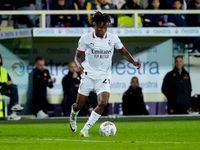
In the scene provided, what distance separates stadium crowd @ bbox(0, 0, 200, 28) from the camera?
59.4 feet

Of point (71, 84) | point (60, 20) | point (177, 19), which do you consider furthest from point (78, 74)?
point (177, 19)

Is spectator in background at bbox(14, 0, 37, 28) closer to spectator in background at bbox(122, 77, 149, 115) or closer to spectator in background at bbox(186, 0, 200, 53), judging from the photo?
spectator in background at bbox(122, 77, 149, 115)

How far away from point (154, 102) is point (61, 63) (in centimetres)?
295

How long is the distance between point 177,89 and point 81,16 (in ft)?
11.4

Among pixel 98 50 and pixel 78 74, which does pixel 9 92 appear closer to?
pixel 78 74

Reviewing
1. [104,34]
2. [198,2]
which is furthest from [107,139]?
[198,2]

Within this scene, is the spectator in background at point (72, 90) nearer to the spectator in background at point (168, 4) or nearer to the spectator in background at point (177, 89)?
the spectator in background at point (177, 89)

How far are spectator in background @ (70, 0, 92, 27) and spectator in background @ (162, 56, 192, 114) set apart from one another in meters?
2.79

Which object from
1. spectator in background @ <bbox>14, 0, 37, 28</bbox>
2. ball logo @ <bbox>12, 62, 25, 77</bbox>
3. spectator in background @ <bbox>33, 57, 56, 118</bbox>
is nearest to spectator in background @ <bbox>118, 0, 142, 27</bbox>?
spectator in background @ <bbox>14, 0, 37, 28</bbox>

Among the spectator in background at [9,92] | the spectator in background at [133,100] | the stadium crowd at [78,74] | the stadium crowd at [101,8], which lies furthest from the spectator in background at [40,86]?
the spectator in background at [133,100]

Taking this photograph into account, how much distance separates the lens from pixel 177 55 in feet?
61.6

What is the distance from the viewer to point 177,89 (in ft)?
60.2

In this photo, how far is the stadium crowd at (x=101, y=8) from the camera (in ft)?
59.4

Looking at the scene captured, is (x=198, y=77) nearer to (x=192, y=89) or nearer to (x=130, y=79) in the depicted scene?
(x=192, y=89)
